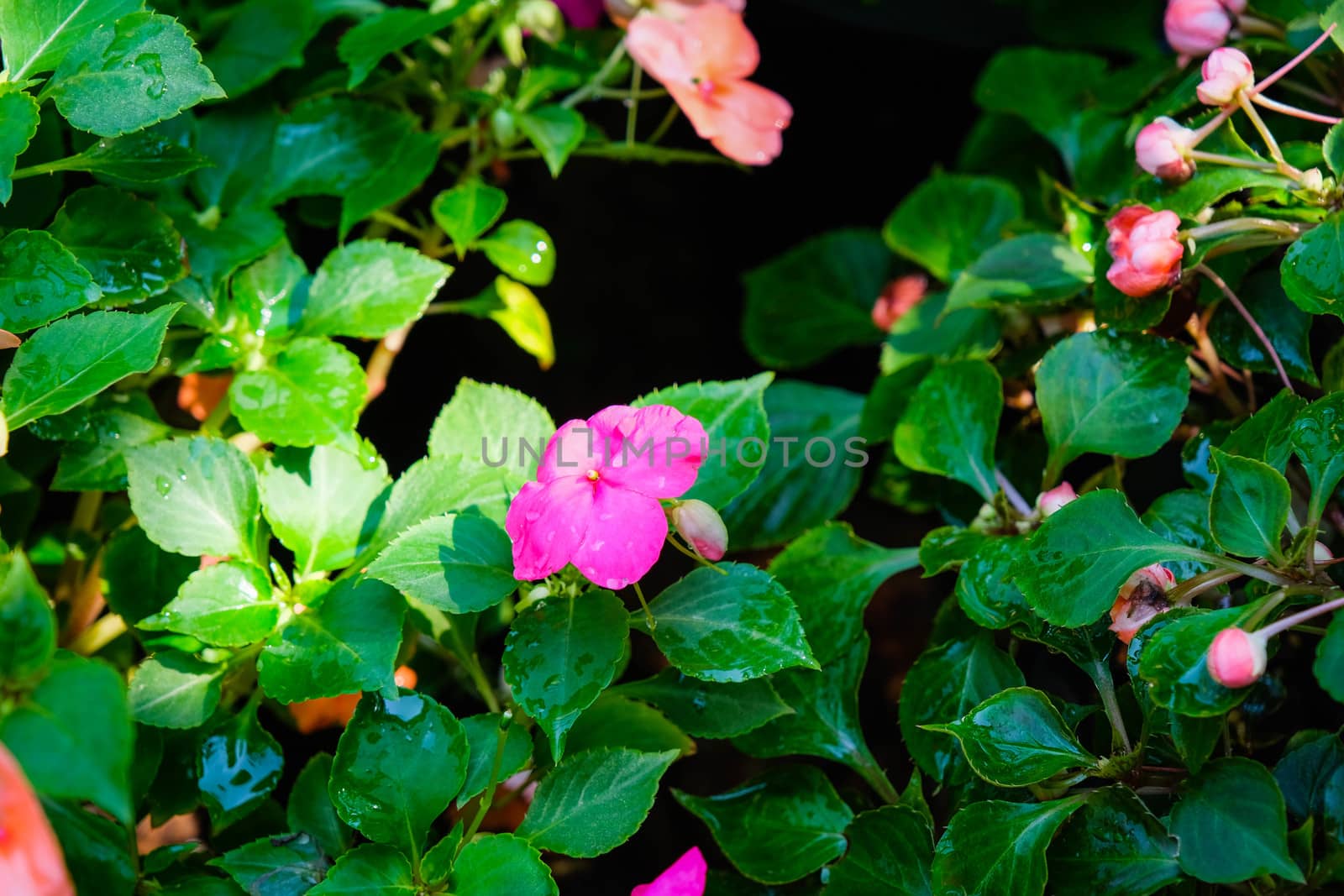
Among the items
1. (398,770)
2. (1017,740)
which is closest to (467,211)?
(398,770)

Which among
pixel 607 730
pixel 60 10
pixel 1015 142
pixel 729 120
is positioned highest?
pixel 60 10

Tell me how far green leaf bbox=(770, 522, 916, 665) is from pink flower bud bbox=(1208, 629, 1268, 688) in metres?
0.27

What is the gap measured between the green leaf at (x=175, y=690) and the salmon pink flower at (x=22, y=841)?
23cm

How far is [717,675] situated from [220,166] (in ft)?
1.75

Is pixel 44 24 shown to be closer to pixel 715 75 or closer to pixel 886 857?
pixel 715 75

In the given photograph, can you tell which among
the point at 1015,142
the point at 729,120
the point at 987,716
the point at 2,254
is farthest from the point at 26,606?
the point at 1015,142

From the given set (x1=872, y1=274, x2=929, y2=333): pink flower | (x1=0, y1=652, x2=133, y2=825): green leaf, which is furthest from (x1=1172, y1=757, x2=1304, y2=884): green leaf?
(x1=872, y1=274, x2=929, y2=333): pink flower

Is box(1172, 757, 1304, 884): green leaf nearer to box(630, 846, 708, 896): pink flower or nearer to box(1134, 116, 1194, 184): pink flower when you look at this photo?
box(630, 846, 708, 896): pink flower

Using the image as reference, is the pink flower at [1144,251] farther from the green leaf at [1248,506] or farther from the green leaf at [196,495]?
the green leaf at [196,495]

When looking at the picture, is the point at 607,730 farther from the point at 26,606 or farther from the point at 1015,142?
the point at 1015,142

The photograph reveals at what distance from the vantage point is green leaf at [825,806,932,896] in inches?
24.1

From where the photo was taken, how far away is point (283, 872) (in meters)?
0.58

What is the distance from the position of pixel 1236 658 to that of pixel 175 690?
0.54 metres

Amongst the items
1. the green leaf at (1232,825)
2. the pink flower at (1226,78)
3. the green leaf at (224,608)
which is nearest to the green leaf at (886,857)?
the green leaf at (1232,825)
